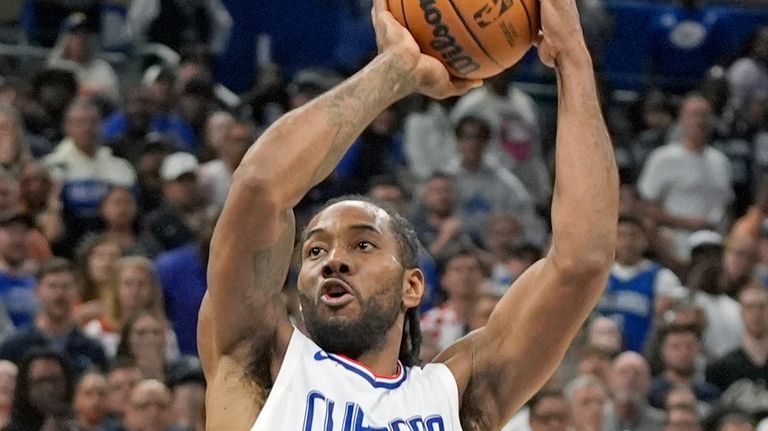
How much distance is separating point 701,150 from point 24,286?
14.5 feet

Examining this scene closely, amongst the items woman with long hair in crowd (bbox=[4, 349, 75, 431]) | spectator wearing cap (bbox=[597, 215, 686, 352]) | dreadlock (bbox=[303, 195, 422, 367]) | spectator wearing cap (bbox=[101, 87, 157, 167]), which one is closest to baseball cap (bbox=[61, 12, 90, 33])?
spectator wearing cap (bbox=[101, 87, 157, 167])

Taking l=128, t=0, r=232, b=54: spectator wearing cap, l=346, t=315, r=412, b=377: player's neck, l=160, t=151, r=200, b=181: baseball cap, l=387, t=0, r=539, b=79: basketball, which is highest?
l=387, t=0, r=539, b=79: basketball

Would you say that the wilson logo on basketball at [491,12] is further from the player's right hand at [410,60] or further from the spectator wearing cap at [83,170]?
the spectator wearing cap at [83,170]

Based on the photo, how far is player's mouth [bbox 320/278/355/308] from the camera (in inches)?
158

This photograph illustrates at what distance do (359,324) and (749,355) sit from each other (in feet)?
16.9

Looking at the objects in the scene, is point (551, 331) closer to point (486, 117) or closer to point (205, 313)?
point (205, 313)

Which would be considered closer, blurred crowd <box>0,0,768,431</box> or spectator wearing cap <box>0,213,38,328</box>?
blurred crowd <box>0,0,768,431</box>

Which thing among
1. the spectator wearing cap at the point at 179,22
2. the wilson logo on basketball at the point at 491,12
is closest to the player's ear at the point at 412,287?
the wilson logo on basketball at the point at 491,12

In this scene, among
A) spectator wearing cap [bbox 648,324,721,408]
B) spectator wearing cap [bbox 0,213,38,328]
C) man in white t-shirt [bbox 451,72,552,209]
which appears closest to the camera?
spectator wearing cap [bbox 0,213,38,328]

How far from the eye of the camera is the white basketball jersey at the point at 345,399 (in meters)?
3.95

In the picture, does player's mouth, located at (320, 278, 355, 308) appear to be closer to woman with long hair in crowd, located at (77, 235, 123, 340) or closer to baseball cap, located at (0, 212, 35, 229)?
woman with long hair in crowd, located at (77, 235, 123, 340)

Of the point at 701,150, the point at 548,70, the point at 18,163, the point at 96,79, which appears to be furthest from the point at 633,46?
the point at 18,163

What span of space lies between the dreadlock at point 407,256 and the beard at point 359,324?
104 millimetres

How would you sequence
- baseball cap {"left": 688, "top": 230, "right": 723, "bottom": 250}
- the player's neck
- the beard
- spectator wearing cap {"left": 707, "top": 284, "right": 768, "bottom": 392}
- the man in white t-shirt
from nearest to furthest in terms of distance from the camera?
the beard → the player's neck → spectator wearing cap {"left": 707, "top": 284, "right": 768, "bottom": 392} → baseball cap {"left": 688, "top": 230, "right": 723, "bottom": 250} → the man in white t-shirt
